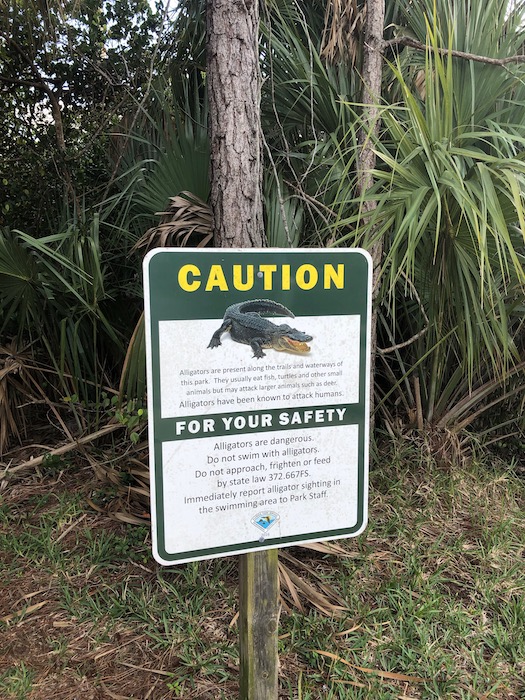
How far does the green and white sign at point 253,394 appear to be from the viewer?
1392mm

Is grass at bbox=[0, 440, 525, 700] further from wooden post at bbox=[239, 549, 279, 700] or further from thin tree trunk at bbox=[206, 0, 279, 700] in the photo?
thin tree trunk at bbox=[206, 0, 279, 700]

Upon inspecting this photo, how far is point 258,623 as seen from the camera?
1617 millimetres

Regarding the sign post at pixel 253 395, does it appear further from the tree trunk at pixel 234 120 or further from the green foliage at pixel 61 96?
the green foliage at pixel 61 96

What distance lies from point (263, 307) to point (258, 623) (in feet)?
3.00

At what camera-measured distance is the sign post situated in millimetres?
1393

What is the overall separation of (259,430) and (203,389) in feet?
0.63

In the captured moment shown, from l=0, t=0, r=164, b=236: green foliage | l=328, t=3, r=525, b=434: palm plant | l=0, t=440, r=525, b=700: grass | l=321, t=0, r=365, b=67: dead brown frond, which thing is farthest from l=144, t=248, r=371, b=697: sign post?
l=0, t=0, r=164, b=236: green foliage

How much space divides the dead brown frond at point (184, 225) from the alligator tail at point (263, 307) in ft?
4.01

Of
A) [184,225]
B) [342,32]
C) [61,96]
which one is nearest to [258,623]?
[184,225]

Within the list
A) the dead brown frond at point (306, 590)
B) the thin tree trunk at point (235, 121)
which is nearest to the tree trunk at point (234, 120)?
the thin tree trunk at point (235, 121)

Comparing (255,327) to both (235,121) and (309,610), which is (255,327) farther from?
(309,610)

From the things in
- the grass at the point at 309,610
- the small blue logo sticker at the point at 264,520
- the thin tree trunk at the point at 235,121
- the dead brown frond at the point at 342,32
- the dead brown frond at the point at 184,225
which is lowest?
the grass at the point at 309,610

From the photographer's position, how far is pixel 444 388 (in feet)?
11.6

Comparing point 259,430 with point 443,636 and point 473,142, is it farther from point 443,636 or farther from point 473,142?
A: point 473,142
